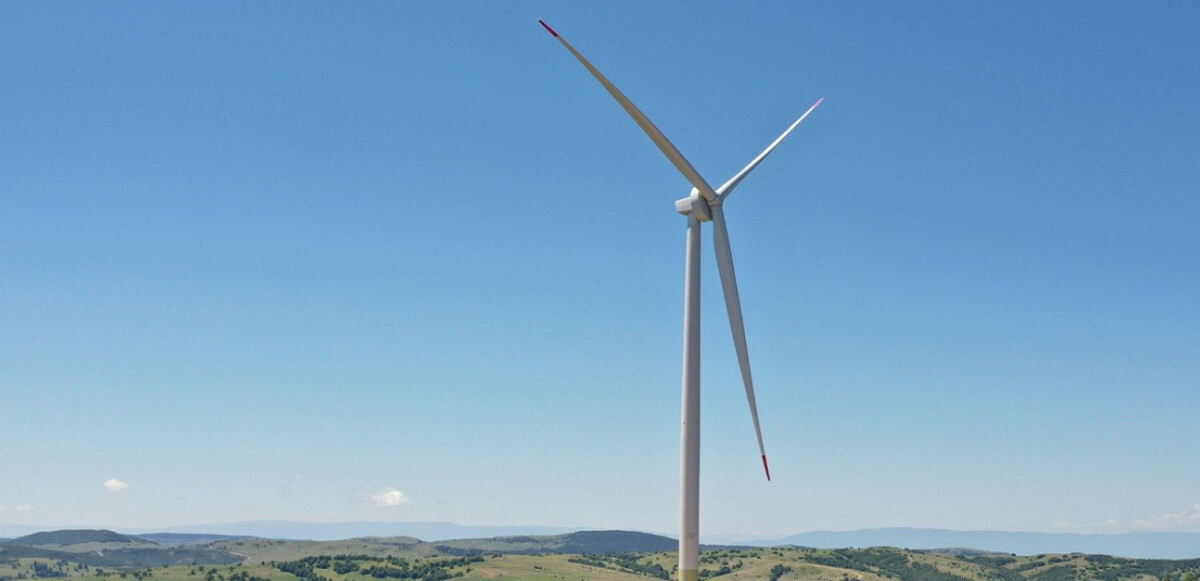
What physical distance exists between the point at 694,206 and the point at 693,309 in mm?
9784

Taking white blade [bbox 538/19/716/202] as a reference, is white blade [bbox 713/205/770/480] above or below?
below

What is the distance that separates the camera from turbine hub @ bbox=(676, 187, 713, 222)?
8444 centimetres

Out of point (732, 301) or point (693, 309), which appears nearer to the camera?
point (693, 309)

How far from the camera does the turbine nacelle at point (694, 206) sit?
277ft

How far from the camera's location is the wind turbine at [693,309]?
7406 centimetres

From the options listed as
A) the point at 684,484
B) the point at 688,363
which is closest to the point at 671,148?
the point at 688,363

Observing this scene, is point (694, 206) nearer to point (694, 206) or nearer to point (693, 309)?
point (694, 206)

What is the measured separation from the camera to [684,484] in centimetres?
7419

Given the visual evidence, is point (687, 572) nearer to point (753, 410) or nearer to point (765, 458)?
point (765, 458)

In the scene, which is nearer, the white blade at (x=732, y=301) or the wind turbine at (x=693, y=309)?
the wind turbine at (x=693, y=309)

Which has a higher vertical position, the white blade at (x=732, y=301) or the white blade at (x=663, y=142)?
the white blade at (x=663, y=142)

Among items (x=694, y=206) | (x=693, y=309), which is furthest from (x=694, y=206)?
(x=693, y=309)

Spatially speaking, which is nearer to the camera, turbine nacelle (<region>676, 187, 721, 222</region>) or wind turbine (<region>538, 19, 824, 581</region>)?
wind turbine (<region>538, 19, 824, 581</region>)

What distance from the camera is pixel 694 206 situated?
8444cm
